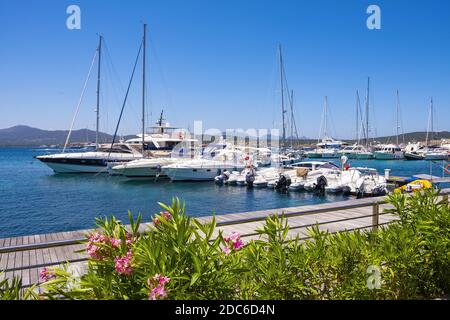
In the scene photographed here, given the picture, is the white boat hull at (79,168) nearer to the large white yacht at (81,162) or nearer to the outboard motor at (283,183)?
the large white yacht at (81,162)

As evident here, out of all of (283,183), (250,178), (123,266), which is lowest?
(283,183)

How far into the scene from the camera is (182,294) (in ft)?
7.49

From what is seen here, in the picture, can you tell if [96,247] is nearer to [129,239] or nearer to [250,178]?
[129,239]

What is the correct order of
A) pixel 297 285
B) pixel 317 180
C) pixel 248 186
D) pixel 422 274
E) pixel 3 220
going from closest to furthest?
pixel 297 285
pixel 422 274
pixel 3 220
pixel 317 180
pixel 248 186

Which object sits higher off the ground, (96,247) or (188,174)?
(96,247)

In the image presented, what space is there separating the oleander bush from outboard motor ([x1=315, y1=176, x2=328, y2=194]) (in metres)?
22.8

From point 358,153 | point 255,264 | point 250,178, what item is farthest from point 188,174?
point 358,153

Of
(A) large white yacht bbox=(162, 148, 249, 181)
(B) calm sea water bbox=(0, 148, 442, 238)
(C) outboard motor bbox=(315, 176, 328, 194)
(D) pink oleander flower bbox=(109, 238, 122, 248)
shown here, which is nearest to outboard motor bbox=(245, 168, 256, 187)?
(B) calm sea water bbox=(0, 148, 442, 238)

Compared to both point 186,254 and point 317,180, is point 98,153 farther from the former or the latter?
point 186,254

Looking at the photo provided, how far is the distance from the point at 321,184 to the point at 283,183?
3.17 metres

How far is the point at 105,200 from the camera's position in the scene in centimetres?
2470
